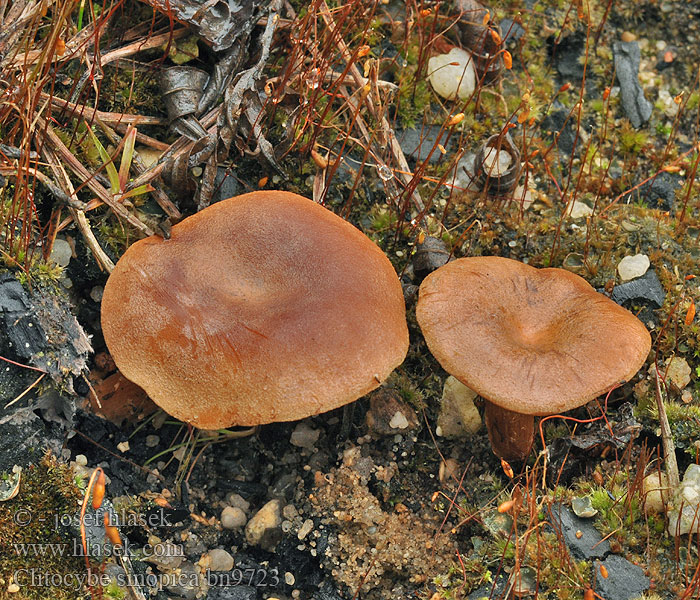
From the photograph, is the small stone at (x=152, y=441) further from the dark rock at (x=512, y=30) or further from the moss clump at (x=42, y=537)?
the dark rock at (x=512, y=30)

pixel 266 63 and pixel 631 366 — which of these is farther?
pixel 266 63

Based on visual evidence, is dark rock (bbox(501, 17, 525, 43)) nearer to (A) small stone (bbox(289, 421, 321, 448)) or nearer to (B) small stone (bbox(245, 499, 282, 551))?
(A) small stone (bbox(289, 421, 321, 448))

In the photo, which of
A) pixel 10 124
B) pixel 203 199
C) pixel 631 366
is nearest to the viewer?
pixel 631 366

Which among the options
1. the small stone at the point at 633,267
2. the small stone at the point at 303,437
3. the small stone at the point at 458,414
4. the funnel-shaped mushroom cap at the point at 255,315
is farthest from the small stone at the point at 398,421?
the small stone at the point at 633,267

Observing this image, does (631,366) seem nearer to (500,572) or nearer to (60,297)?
(500,572)

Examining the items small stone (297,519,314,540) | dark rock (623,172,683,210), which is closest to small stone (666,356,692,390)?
dark rock (623,172,683,210)

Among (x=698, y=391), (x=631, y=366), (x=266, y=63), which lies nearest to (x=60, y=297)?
(x=266, y=63)

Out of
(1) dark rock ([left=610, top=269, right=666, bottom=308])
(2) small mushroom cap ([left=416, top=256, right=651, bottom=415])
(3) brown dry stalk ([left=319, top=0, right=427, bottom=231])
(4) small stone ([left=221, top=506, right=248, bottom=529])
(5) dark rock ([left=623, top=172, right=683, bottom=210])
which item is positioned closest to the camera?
(2) small mushroom cap ([left=416, top=256, right=651, bottom=415])
